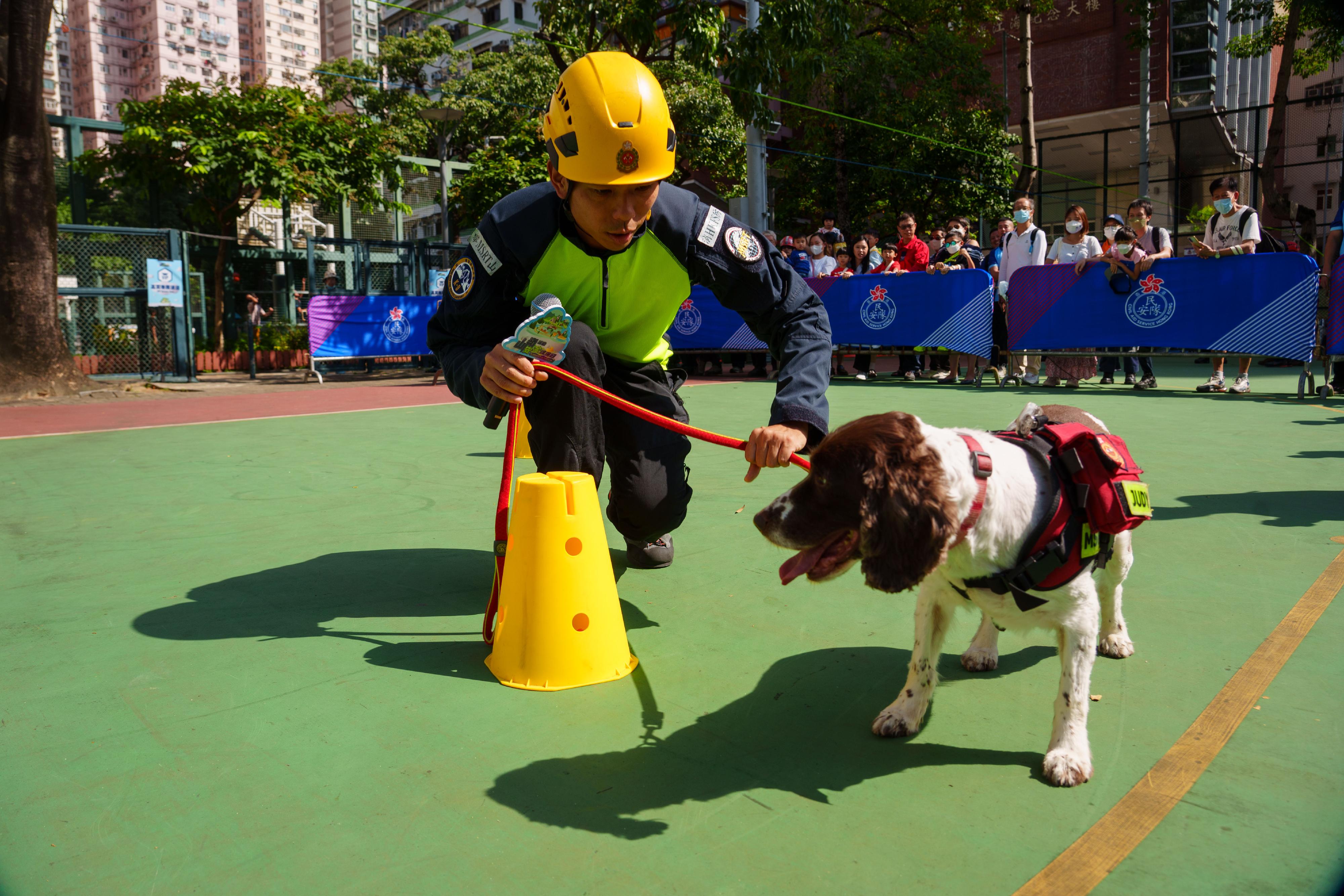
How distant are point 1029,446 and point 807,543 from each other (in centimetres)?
66

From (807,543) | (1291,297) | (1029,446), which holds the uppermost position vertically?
(1291,297)

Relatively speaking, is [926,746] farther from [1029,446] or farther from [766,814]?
[1029,446]

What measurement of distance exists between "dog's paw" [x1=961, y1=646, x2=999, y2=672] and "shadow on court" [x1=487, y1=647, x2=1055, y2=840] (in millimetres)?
268

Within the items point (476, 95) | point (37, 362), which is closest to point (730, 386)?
point (37, 362)

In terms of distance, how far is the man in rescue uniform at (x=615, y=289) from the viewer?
286cm

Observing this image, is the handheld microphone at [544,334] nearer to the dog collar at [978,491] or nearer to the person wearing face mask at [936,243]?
the dog collar at [978,491]

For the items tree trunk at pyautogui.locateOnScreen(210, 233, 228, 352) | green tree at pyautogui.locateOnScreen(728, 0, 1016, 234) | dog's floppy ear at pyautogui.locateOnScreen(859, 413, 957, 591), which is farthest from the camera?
green tree at pyautogui.locateOnScreen(728, 0, 1016, 234)

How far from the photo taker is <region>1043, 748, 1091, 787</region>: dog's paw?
211cm

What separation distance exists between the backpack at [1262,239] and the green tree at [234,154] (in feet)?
55.5

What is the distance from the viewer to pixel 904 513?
1993 mm

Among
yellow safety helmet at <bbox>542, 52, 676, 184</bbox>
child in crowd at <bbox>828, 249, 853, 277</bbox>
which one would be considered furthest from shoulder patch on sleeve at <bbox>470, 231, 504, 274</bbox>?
child in crowd at <bbox>828, 249, 853, 277</bbox>

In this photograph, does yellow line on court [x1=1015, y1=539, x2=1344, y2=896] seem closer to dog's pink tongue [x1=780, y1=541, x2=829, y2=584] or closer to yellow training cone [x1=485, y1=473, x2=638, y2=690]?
dog's pink tongue [x1=780, y1=541, x2=829, y2=584]

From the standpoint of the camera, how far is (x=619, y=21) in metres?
15.8

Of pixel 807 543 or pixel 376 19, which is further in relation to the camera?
pixel 376 19
